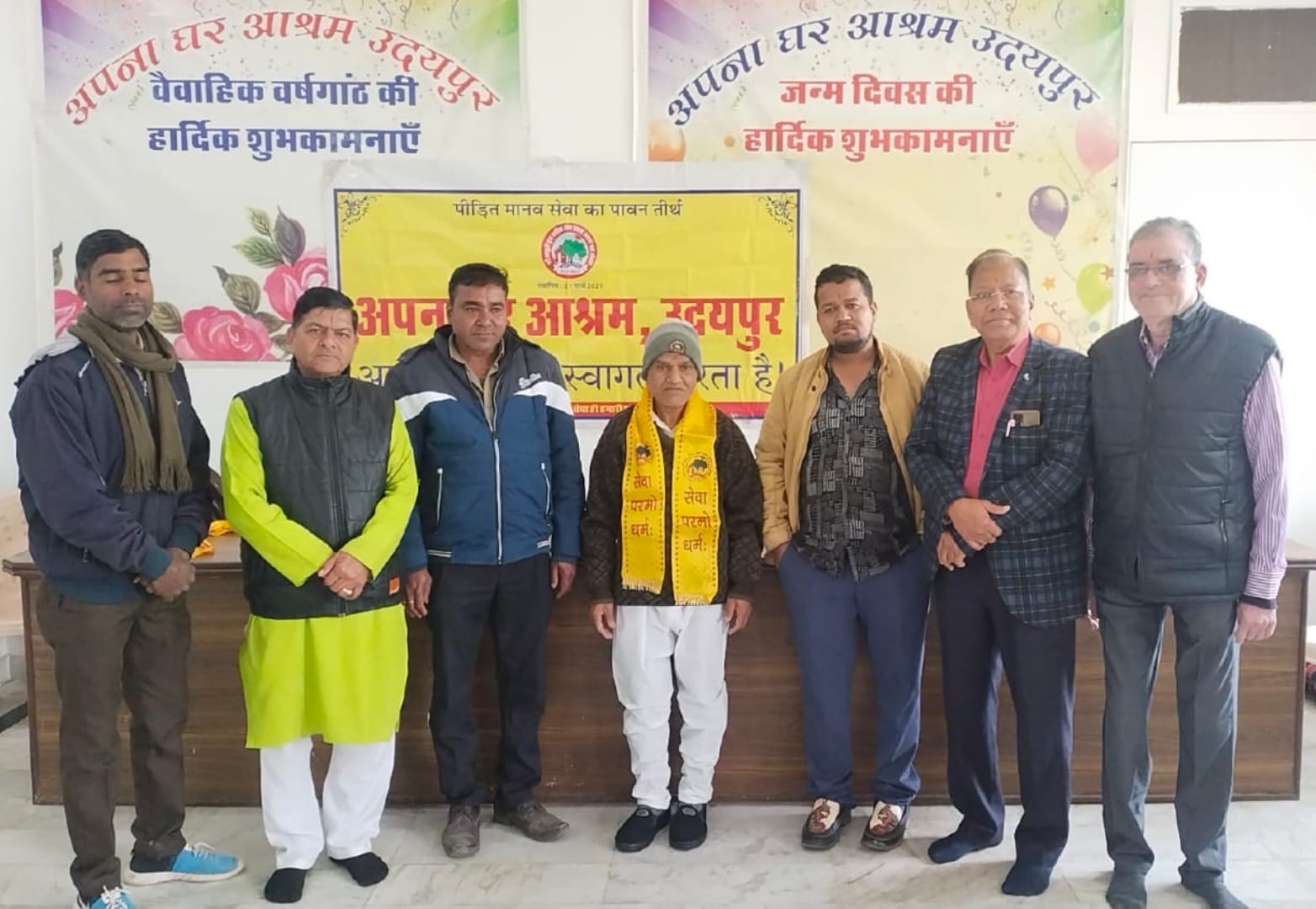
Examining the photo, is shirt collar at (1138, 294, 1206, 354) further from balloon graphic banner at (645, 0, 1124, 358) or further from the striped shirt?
balloon graphic banner at (645, 0, 1124, 358)

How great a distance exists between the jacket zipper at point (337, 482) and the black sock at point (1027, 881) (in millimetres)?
1661

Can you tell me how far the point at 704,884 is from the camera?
95.8 inches

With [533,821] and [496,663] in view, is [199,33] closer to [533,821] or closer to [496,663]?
[496,663]

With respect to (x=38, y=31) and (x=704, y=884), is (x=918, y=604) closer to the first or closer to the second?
(x=704, y=884)

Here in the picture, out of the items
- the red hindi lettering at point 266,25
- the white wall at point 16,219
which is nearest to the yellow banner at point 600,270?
the red hindi lettering at point 266,25

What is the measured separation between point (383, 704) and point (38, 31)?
319 cm

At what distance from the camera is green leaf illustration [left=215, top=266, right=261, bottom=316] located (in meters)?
4.02

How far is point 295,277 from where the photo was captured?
4.02 meters

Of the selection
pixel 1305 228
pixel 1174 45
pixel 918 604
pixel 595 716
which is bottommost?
pixel 595 716

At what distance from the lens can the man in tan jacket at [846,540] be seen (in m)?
2.47

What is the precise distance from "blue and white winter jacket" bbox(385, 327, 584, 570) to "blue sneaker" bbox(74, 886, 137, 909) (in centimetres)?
96

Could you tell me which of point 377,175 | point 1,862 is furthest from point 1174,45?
point 1,862

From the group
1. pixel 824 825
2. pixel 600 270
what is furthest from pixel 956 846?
pixel 600 270

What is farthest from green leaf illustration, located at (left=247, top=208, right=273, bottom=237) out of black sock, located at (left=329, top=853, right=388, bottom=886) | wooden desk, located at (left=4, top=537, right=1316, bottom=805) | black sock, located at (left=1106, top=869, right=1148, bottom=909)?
black sock, located at (left=1106, top=869, right=1148, bottom=909)
